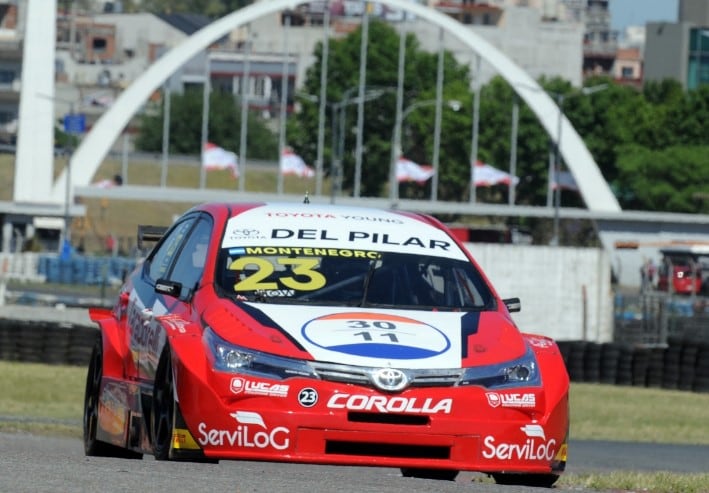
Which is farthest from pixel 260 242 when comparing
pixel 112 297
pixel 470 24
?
pixel 470 24

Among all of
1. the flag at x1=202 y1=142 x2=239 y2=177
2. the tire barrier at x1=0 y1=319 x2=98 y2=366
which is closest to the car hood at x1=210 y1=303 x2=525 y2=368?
the tire barrier at x1=0 y1=319 x2=98 y2=366

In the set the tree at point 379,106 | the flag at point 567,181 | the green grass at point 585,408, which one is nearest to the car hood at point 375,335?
the green grass at point 585,408

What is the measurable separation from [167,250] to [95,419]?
1.04 metres

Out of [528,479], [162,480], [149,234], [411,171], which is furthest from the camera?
[411,171]

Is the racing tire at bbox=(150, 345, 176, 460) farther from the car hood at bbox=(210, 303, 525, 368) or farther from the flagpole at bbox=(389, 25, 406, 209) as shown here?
the flagpole at bbox=(389, 25, 406, 209)

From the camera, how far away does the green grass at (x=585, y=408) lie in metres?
21.6

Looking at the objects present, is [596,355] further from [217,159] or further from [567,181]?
[567,181]

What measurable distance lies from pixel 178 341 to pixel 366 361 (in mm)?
959

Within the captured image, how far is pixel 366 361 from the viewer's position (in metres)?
8.42

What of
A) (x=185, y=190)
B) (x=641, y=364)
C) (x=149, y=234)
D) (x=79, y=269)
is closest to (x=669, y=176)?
(x=185, y=190)

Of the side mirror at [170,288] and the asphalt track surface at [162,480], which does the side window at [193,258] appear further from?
the asphalt track surface at [162,480]

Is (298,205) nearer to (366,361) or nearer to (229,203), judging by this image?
(229,203)

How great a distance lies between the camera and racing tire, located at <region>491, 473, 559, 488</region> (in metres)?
9.17

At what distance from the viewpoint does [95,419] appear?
10.6 meters
